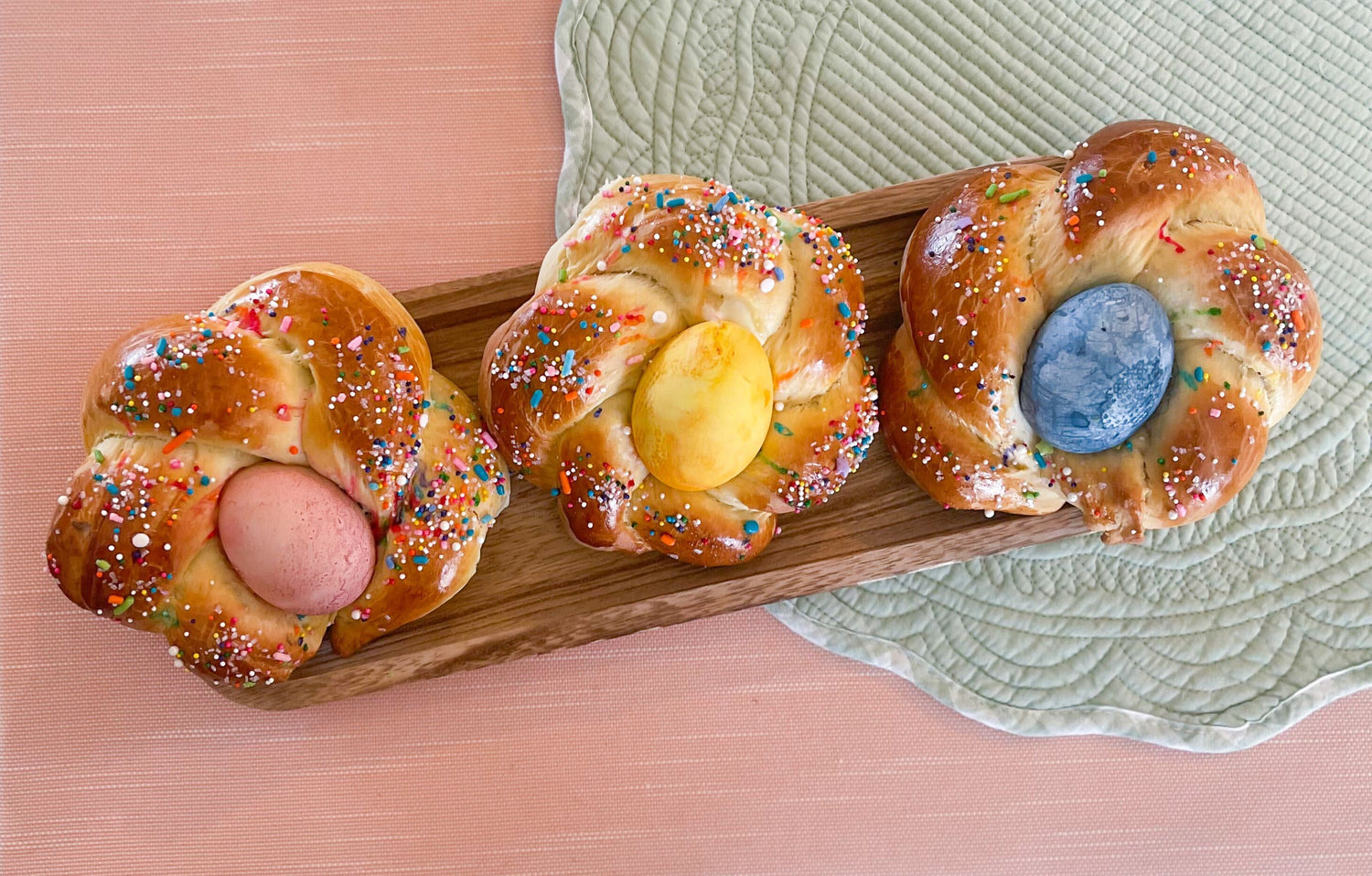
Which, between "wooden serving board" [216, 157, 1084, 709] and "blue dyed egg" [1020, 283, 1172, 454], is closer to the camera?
"blue dyed egg" [1020, 283, 1172, 454]

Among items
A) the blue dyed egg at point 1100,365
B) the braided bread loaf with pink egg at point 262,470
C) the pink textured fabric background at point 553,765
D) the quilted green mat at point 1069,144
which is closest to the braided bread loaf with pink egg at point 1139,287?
the blue dyed egg at point 1100,365

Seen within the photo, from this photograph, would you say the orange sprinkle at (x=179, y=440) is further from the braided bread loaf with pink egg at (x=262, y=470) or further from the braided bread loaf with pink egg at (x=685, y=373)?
the braided bread loaf with pink egg at (x=685, y=373)

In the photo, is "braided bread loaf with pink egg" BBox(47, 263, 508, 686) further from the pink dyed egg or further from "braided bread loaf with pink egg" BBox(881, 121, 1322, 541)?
"braided bread loaf with pink egg" BBox(881, 121, 1322, 541)

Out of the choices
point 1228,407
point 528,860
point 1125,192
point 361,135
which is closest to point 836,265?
point 1125,192

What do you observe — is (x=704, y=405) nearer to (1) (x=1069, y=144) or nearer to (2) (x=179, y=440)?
(2) (x=179, y=440)

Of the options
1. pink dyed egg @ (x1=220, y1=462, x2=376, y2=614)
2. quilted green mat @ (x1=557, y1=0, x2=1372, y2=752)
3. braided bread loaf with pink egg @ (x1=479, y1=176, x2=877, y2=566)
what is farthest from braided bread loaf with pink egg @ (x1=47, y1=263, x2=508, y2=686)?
quilted green mat @ (x1=557, y1=0, x2=1372, y2=752)
